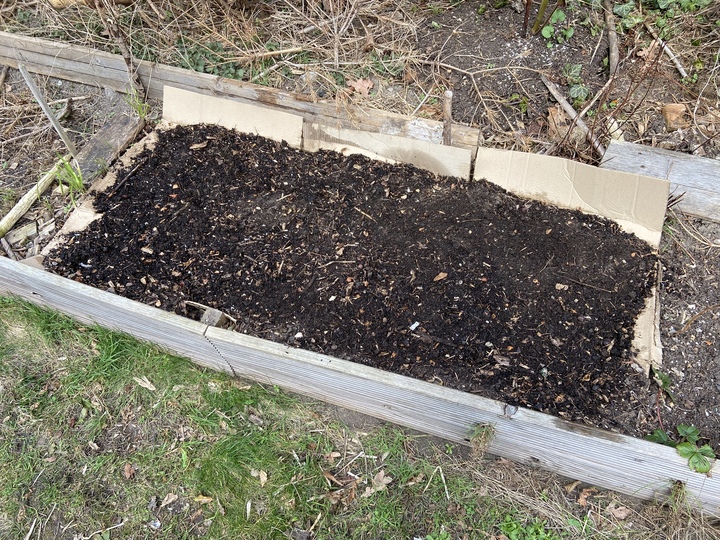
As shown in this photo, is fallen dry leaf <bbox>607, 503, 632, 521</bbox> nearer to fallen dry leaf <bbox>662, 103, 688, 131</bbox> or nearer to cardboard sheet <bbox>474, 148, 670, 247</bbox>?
cardboard sheet <bbox>474, 148, 670, 247</bbox>

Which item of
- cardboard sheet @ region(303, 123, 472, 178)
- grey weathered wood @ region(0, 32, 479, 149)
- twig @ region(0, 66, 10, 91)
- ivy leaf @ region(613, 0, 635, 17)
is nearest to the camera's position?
cardboard sheet @ region(303, 123, 472, 178)

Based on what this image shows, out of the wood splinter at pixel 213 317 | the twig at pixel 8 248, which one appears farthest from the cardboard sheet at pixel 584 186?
the twig at pixel 8 248

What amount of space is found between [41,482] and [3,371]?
0.61 metres

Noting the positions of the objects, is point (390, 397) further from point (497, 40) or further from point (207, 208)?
point (497, 40)

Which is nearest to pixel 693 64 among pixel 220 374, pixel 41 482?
pixel 220 374

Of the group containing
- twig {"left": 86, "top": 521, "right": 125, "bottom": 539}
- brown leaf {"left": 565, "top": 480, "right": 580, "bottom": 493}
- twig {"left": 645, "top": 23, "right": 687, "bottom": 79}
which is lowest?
twig {"left": 86, "top": 521, "right": 125, "bottom": 539}

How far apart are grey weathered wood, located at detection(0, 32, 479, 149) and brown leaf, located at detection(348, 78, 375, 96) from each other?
0.61 feet

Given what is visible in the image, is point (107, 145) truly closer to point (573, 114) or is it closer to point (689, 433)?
point (573, 114)

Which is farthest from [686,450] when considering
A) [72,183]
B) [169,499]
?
[72,183]

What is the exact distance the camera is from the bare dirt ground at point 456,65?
2.65 m

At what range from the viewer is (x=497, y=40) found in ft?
9.52

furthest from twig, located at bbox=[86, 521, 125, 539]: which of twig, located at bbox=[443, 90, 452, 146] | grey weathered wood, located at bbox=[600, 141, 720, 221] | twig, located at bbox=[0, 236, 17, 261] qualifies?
grey weathered wood, located at bbox=[600, 141, 720, 221]

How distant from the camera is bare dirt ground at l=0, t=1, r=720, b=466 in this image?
265cm

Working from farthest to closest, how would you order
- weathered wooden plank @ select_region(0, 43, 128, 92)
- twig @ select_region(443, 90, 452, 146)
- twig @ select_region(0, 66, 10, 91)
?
twig @ select_region(0, 66, 10, 91) < weathered wooden plank @ select_region(0, 43, 128, 92) < twig @ select_region(443, 90, 452, 146)
